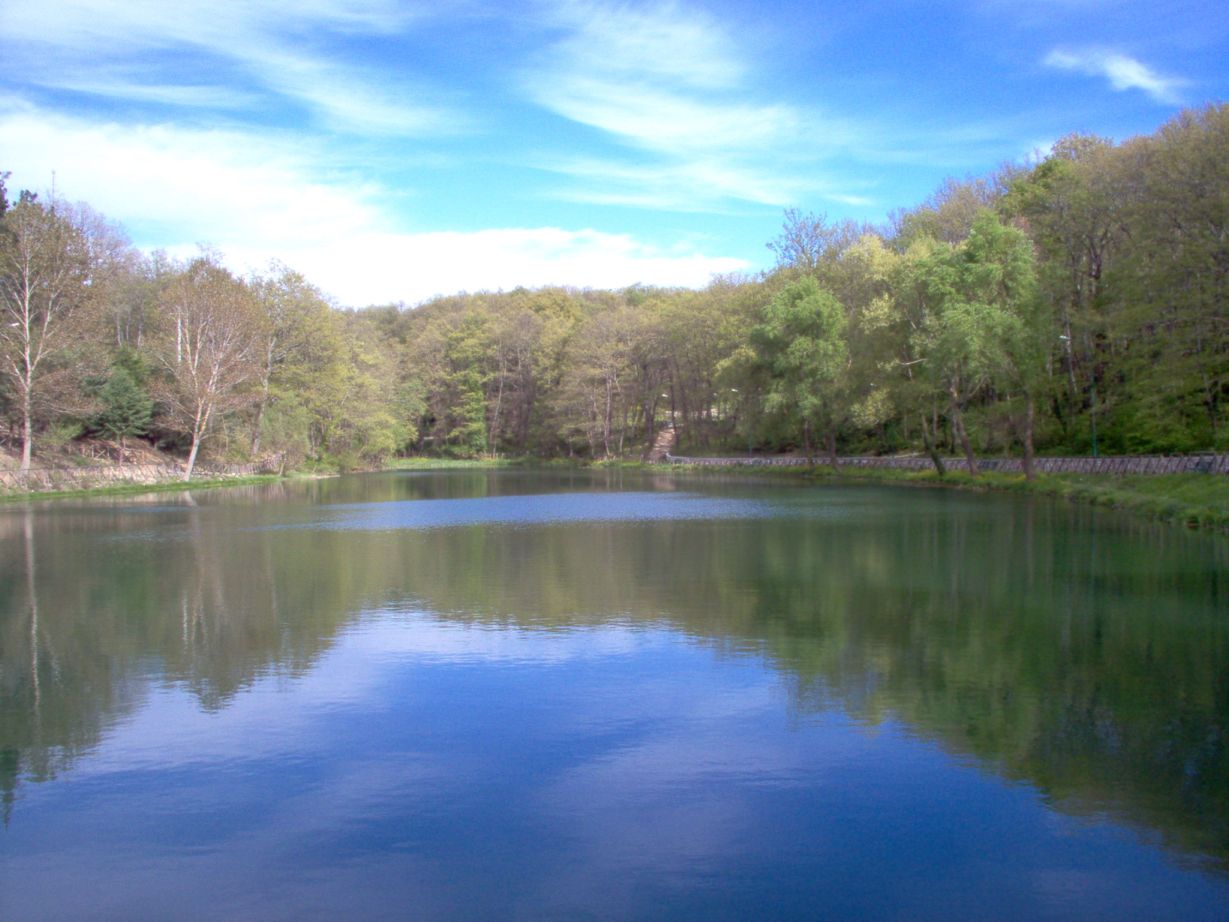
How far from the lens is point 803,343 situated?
51094 mm

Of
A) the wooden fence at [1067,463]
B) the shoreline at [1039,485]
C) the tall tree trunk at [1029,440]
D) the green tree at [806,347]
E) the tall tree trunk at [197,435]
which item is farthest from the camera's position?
the green tree at [806,347]

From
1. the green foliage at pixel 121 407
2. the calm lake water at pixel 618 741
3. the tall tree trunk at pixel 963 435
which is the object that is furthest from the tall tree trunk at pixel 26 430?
the tall tree trunk at pixel 963 435

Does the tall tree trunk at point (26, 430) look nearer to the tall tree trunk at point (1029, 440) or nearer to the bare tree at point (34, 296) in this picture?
the bare tree at point (34, 296)

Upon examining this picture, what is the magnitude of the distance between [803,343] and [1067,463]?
1549cm

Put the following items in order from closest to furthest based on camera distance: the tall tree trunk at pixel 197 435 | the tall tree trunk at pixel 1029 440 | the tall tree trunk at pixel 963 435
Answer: the tall tree trunk at pixel 1029 440 < the tall tree trunk at pixel 963 435 < the tall tree trunk at pixel 197 435

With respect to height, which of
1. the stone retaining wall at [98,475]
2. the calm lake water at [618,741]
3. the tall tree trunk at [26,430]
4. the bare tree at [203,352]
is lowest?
the calm lake water at [618,741]

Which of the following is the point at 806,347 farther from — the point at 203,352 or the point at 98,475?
the point at 98,475

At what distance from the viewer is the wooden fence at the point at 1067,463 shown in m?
31.8

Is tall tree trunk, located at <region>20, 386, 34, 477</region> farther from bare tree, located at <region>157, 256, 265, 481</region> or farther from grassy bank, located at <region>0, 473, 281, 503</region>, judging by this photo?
bare tree, located at <region>157, 256, 265, 481</region>

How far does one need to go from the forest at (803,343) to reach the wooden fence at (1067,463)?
2.95 feet

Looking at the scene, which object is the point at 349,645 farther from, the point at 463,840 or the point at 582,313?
the point at 582,313

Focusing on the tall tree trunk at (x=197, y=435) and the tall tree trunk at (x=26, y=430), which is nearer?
the tall tree trunk at (x=26, y=430)

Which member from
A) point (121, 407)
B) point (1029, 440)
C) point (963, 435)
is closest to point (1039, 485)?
point (1029, 440)

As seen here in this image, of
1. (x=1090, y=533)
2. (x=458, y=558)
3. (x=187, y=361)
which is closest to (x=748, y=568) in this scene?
(x=458, y=558)
